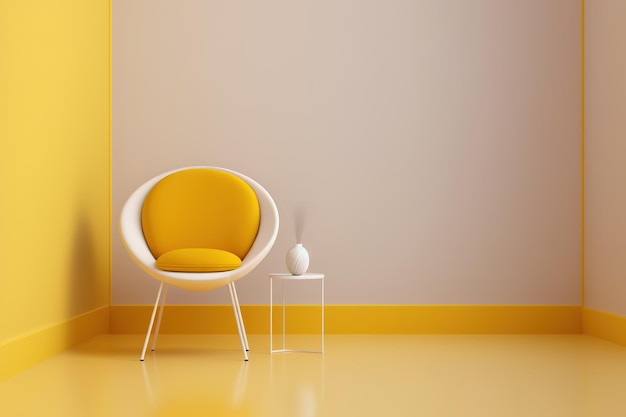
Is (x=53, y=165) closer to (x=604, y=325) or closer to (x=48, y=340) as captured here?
(x=48, y=340)

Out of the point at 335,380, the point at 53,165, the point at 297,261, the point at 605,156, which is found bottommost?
the point at 335,380

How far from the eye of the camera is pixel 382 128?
4.95 meters

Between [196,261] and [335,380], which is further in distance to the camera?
[196,261]

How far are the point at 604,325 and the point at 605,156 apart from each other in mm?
1015

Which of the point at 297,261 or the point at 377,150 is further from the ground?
the point at 377,150

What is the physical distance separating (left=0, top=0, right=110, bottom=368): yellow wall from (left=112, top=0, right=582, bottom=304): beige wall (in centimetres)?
25

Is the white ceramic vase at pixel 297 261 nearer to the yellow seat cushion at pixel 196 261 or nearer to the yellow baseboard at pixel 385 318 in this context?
the yellow seat cushion at pixel 196 261

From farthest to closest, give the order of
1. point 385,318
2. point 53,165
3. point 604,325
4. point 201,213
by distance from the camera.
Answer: point 385,318
point 604,325
point 201,213
point 53,165

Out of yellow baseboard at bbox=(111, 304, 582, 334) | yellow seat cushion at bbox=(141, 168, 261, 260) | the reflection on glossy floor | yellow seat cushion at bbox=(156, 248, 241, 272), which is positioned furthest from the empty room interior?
yellow seat cushion at bbox=(156, 248, 241, 272)

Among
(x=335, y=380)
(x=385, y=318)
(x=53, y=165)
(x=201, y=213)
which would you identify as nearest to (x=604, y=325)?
(x=385, y=318)

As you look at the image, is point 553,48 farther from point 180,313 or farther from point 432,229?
point 180,313

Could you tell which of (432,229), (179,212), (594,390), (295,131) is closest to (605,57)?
(432,229)

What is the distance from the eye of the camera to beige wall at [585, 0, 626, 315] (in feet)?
14.4

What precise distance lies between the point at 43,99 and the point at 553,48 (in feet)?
10.5
